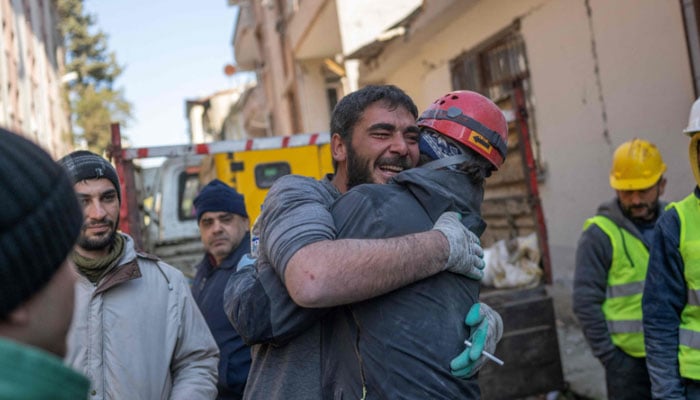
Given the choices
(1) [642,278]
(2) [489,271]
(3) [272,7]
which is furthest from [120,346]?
(3) [272,7]

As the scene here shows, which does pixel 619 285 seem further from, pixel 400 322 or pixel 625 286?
pixel 400 322

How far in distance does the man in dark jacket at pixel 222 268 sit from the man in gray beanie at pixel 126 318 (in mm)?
825

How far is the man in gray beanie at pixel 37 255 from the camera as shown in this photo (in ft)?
3.00

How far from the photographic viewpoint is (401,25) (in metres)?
11.1

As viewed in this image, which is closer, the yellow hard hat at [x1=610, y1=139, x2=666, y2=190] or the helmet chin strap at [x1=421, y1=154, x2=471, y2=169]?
the helmet chin strap at [x1=421, y1=154, x2=471, y2=169]

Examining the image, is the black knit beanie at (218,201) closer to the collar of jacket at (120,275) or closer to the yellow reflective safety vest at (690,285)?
the collar of jacket at (120,275)

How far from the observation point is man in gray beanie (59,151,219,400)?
2738 millimetres

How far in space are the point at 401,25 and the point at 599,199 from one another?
17.0 ft

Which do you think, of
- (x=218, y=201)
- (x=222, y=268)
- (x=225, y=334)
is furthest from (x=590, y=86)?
(x=225, y=334)

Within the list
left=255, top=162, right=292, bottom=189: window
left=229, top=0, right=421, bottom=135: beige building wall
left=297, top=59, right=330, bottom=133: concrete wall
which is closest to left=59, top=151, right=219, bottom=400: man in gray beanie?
left=255, top=162, right=292, bottom=189: window

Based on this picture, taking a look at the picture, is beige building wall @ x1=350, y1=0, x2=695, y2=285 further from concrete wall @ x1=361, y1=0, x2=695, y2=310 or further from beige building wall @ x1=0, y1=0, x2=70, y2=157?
beige building wall @ x1=0, y1=0, x2=70, y2=157

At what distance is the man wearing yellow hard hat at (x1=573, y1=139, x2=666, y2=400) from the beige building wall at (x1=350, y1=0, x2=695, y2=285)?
4.51ft

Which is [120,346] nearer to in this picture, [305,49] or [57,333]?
[57,333]

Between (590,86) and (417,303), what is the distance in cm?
572
